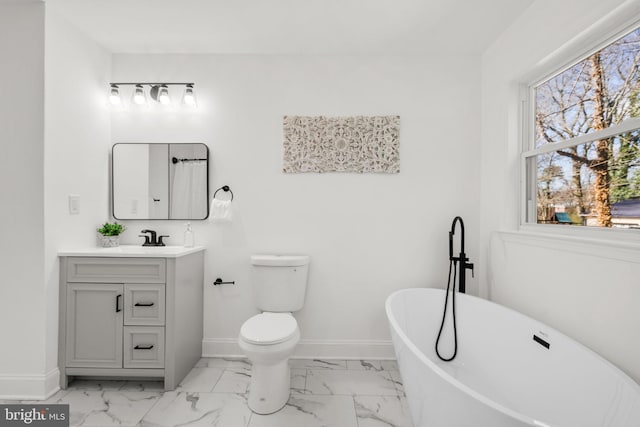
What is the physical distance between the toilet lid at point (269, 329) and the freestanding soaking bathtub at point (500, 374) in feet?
1.96

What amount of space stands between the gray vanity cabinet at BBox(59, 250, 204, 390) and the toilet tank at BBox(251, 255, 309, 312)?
1.75ft

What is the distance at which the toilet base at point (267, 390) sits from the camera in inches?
65.7

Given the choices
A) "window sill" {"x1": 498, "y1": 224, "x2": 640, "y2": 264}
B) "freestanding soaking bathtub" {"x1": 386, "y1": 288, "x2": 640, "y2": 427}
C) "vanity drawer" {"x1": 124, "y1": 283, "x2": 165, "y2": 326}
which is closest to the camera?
"freestanding soaking bathtub" {"x1": 386, "y1": 288, "x2": 640, "y2": 427}

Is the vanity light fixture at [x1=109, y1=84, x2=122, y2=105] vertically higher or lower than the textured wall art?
higher

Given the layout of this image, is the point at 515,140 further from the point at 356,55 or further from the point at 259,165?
the point at 259,165

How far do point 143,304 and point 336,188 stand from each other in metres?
1.51

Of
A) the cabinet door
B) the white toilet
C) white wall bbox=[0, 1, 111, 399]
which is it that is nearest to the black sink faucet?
the cabinet door

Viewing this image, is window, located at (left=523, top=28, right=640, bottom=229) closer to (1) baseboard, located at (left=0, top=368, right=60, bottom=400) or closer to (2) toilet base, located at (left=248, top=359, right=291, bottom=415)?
(2) toilet base, located at (left=248, top=359, right=291, bottom=415)

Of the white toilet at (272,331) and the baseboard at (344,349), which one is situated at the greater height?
the white toilet at (272,331)

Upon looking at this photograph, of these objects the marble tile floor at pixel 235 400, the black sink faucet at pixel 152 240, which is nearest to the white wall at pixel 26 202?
the marble tile floor at pixel 235 400

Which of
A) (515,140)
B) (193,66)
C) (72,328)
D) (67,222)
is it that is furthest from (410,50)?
(72,328)

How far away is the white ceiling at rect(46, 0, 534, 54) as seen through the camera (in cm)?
180

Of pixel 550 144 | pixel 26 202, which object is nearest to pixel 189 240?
pixel 26 202

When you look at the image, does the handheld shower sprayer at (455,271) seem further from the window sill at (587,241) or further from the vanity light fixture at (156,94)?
the vanity light fixture at (156,94)
